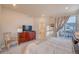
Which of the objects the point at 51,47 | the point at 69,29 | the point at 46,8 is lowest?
the point at 51,47

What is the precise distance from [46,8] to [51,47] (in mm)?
620

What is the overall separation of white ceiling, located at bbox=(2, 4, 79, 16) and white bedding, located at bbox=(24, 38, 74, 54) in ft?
1.49

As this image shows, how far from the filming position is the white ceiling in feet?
8.39

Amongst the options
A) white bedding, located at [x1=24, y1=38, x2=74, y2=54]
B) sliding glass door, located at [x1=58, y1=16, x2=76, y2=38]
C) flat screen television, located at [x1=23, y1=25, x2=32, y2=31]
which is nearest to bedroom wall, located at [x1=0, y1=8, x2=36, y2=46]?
flat screen television, located at [x1=23, y1=25, x2=32, y2=31]

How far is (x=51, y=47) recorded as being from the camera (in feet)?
8.48

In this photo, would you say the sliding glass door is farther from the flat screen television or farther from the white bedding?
the flat screen television

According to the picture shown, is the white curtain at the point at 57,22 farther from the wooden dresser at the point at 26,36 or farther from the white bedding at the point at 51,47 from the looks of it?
the wooden dresser at the point at 26,36

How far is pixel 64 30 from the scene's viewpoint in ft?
8.74

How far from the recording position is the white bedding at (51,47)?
8.48 feet

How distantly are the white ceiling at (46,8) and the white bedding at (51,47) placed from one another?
454 millimetres

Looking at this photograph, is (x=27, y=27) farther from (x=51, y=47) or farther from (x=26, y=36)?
(x=51, y=47)

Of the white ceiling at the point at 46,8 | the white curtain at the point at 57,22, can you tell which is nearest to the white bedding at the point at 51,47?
the white curtain at the point at 57,22

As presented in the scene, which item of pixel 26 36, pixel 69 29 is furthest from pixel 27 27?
pixel 69 29
